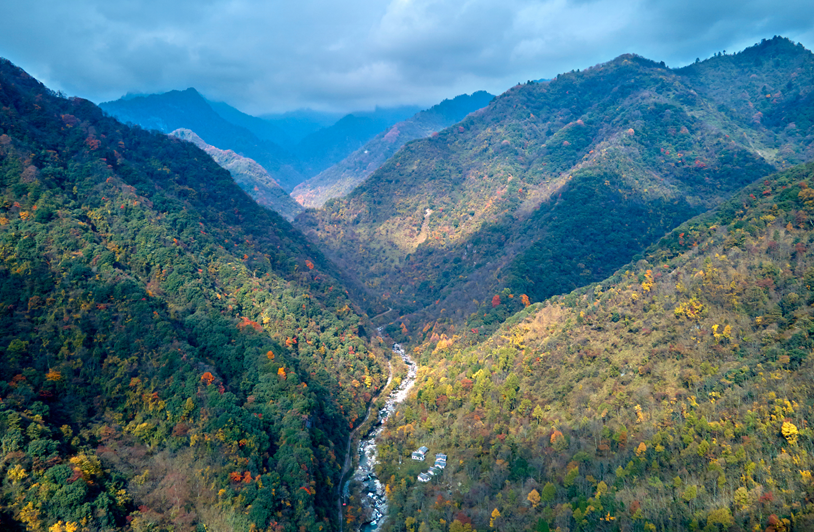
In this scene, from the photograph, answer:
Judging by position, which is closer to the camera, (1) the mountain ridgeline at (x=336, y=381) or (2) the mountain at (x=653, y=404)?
(2) the mountain at (x=653, y=404)

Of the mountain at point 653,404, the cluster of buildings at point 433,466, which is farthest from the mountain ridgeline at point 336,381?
the cluster of buildings at point 433,466

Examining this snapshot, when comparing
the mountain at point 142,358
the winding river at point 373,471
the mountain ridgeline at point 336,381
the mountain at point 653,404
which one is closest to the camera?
the mountain at point 653,404

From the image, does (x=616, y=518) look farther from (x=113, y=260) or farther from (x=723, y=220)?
(x=113, y=260)

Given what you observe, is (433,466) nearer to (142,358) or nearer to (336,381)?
(336,381)

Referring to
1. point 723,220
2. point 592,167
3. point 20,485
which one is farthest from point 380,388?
point 592,167

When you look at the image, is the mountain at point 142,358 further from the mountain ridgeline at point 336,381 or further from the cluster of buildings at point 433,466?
the cluster of buildings at point 433,466

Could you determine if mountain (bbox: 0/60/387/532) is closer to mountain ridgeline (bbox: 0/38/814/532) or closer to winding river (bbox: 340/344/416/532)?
mountain ridgeline (bbox: 0/38/814/532)
